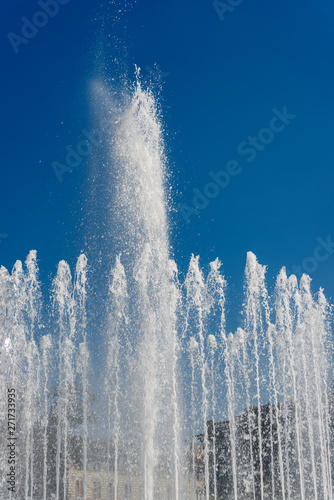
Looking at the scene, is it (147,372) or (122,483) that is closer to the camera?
(147,372)

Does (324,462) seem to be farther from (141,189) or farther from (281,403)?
(141,189)

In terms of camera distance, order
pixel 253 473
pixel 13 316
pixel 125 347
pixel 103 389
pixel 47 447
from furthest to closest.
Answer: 1. pixel 253 473
2. pixel 47 447
3. pixel 103 389
4. pixel 125 347
5. pixel 13 316

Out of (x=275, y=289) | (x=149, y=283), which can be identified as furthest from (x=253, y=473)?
(x=149, y=283)

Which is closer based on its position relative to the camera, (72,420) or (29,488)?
(29,488)

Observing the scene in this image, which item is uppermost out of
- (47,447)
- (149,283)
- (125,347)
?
(149,283)

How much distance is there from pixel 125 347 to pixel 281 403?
35.6ft

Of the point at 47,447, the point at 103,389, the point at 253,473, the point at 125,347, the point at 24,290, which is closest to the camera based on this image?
the point at 125,347

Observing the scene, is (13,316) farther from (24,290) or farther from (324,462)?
(324,462)

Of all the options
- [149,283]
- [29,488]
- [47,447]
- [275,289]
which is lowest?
[29,488]

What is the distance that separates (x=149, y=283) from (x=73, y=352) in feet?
20.0

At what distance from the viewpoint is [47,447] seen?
29.7 meters

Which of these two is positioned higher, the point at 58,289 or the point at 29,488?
the point at 58,289

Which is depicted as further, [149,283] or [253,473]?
[253,473]

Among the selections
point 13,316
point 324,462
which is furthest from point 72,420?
point 324,462
